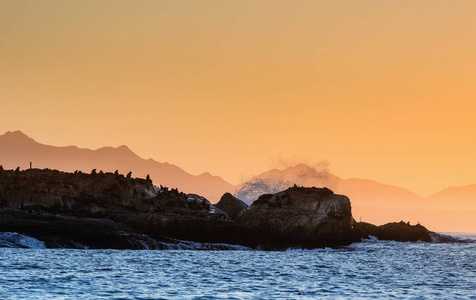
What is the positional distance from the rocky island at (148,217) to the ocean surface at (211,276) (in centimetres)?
649

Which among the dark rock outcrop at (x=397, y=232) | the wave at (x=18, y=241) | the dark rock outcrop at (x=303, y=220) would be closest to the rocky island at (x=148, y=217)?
the dark rock outcrop at (x=303, y=220)

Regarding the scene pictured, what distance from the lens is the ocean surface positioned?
5050 centimetres

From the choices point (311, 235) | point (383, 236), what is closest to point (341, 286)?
point (311, 235)

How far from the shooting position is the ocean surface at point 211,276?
166 ft

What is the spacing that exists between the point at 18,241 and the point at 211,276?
38868mm

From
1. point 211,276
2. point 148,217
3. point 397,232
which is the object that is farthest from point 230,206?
point 211,276

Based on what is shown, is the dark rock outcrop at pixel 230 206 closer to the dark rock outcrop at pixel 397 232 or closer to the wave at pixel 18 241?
the dark rock outcrop at pixel 397 232

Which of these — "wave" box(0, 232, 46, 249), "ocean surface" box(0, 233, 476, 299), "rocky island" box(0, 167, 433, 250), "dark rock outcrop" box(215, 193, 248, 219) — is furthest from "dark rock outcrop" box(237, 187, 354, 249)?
"wave" box(0, 232, 46, 249)

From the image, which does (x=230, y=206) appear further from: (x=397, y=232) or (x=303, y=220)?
(x=303, y=220)

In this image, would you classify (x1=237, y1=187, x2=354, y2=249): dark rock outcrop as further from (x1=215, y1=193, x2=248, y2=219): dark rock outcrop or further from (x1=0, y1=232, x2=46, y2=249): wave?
(x1=0, y1=232, x2=46, y2=249): wave

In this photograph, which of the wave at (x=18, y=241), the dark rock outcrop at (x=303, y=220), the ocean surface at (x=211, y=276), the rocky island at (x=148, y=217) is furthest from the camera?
the dark rock outcrop at (x=303, y=220)

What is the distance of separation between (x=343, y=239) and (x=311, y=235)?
22.6 ft

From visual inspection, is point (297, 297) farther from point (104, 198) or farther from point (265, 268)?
point (104, 198)

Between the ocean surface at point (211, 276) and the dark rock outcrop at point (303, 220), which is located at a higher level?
the dark rock outcrop at point (303, 220)
